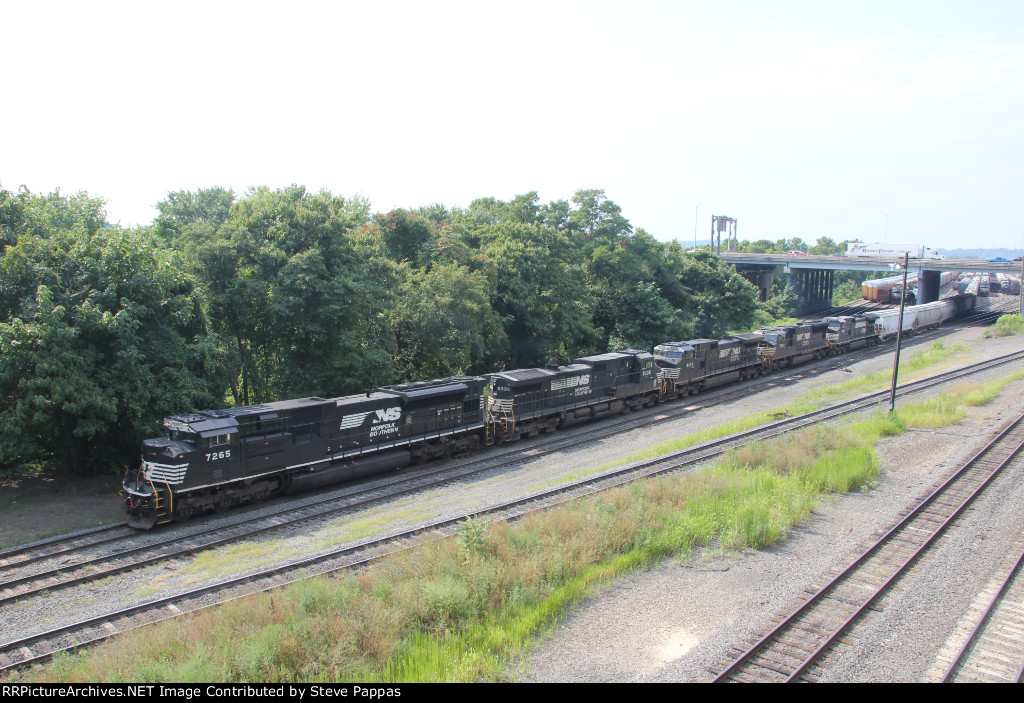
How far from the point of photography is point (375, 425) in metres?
23.2

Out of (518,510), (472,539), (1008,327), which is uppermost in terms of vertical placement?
(1008,327)

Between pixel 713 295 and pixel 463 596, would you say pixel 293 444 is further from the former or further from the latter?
pixel 713 295

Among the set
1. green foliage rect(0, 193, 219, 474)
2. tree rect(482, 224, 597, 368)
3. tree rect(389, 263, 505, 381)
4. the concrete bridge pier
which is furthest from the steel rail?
the concrete bridge pier

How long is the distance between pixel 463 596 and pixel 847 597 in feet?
25.0

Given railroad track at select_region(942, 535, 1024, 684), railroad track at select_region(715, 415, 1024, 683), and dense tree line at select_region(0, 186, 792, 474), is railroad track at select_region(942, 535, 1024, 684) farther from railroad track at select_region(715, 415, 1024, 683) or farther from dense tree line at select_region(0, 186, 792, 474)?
dense tree line at select_region(0, 186, 792, 474)

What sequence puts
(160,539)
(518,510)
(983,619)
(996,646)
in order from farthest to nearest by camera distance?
1. (518,510)
2. (160,539)
3. (983,619)
4. (996,646)

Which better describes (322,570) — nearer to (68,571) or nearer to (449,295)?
(68,571)

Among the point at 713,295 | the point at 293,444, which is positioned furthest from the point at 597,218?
the point at 293,444

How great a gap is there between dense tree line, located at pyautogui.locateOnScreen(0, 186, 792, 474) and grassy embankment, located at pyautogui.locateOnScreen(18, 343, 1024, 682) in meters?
11.7

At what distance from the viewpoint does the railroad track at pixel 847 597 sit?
10.6 m

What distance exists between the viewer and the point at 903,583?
13641 mm

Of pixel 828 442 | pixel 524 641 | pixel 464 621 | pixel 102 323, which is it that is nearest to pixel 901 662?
pixel 524 641

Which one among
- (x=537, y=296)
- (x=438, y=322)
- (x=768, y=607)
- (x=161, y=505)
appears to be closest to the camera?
(x=768, y=607)

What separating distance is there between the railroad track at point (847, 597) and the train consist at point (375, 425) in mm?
14755
